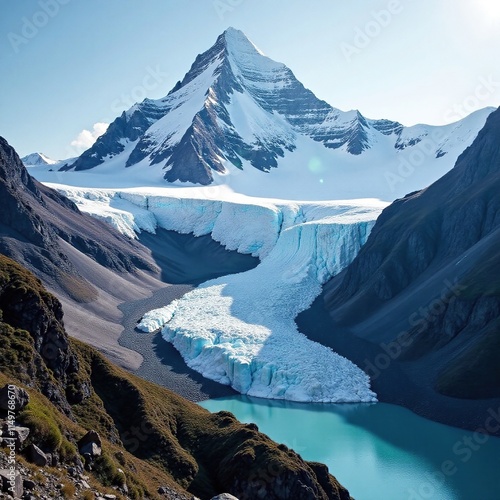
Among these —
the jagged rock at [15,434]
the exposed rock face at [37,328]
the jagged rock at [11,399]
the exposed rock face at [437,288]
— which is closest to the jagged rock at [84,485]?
the jagged rock at [15,434]

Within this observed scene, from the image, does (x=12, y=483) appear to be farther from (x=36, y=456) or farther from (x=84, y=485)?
(x=84, y=485)

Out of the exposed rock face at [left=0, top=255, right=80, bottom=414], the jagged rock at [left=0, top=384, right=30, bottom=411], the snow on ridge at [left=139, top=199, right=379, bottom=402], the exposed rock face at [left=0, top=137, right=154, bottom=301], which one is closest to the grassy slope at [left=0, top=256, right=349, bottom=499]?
the exposed rock face at [left=0, top=255, right=80, bottom=414]

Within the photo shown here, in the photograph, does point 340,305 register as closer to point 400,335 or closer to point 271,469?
point 400,335

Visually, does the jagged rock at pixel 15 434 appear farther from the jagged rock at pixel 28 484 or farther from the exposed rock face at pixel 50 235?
the exposed rock face at pixel 50 235

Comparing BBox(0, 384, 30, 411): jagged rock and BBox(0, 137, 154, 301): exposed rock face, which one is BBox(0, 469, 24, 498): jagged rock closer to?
BBox(0, 384, 30, 411): jagged rock

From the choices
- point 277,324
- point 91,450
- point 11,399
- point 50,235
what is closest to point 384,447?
point 91,450

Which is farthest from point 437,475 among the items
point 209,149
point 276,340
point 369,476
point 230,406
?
point 209,149

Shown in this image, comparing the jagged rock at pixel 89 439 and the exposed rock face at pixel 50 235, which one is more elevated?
the jagged rock at pixel 89 439
